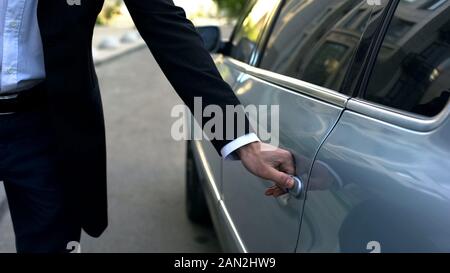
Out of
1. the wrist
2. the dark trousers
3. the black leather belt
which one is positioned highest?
the black leather belt

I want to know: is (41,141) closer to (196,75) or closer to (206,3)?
(196,75)

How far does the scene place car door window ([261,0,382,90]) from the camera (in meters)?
1.64

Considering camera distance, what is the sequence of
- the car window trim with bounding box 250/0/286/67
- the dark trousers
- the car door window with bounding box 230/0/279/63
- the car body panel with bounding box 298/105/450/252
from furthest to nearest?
the car door window with bounding box 230/0/279/63, the car window trim with bounding box 250/0/286/67, the dark trousers, the car body panel with bounding box 298/105/450/252

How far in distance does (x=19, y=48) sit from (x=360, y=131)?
1.01 m

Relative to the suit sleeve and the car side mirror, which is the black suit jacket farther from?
the car side mirror

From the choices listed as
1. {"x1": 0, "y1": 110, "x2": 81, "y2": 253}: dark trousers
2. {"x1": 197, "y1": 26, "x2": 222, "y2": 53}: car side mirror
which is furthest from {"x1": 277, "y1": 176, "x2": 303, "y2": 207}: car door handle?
{"x1": 197, "y1": 26, "x2": 222, "y2": 53}: car side mirror

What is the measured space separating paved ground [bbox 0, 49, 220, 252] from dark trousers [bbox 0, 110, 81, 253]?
1512mm

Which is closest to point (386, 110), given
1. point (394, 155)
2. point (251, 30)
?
point (394, 155)

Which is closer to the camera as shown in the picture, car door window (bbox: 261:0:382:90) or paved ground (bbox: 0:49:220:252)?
car door window (bbox: 261:0:382:90)

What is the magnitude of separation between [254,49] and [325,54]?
0.82 meters

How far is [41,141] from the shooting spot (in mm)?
1733

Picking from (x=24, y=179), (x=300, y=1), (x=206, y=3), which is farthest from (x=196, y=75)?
(x=206, y=3)

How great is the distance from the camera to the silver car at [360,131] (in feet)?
3.87

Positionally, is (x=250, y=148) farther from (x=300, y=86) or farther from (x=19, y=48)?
(x=19, y=48)
